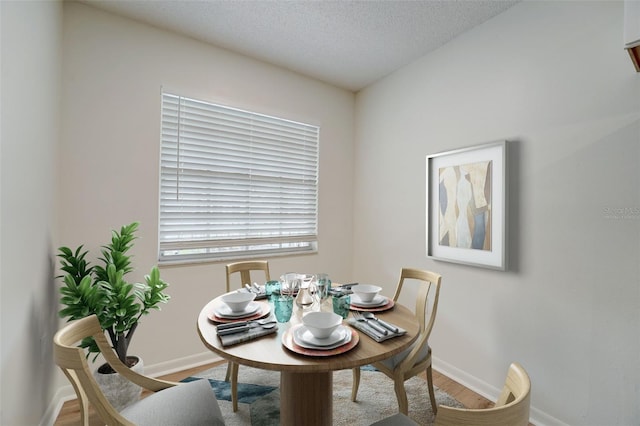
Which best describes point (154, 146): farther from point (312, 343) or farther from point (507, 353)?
point (507, 353)

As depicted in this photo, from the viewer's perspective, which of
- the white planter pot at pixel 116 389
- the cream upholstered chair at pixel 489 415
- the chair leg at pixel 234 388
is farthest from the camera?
the chair leg at pixel 234 388

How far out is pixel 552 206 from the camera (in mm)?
1863

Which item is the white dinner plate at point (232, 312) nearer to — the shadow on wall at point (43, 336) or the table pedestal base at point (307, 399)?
the table pedestal base at point (307, 399)

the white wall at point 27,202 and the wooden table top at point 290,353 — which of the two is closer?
the wooden table top at point 290,353

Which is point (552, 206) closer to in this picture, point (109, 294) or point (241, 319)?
point (241, 319)

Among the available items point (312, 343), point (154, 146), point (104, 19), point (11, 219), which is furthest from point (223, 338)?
A: point (104, 19)

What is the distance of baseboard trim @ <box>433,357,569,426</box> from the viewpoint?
186cm

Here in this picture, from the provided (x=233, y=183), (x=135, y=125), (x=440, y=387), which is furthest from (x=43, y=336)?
(x=440, y=387)

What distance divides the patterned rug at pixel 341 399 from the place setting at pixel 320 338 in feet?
3.22

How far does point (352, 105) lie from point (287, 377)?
3.09 m

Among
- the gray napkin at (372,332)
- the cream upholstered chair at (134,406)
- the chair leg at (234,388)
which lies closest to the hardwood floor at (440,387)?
the chair leg at (234,388)

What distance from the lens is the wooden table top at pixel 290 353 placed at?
1.06 meters

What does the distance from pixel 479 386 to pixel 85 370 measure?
8.19ft

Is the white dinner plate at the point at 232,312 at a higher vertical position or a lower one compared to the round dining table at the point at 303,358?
higher
